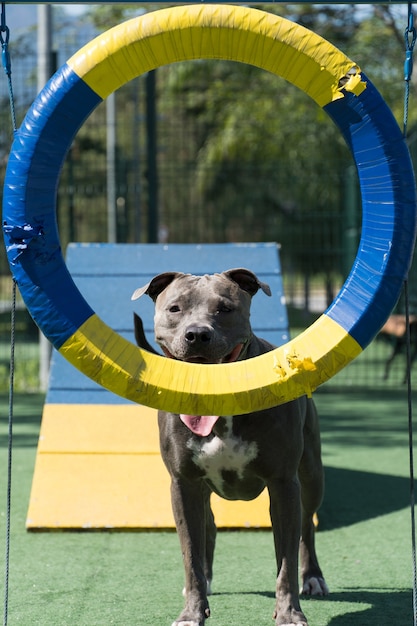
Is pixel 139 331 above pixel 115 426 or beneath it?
above

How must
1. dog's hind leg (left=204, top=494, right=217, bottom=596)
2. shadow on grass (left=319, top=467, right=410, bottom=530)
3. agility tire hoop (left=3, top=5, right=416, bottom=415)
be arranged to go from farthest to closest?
shadow on grass (left=319, top=467, right=410, bottom=530), dog's hind leg (left=204, top=494, right=217, bottom=596), agility tire hoop (left=3, top=5, right=416, bottom=415)

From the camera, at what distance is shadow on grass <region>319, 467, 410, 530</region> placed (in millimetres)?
6242

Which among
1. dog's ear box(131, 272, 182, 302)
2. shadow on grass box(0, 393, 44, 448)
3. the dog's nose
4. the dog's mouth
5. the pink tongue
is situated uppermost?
dog's ear box(131, 272, 182, 302)

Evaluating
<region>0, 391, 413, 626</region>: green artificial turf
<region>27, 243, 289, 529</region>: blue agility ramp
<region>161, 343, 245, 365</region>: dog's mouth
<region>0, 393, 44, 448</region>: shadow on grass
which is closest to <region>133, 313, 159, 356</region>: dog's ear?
<region>161, 343, 245, 365</region>: dog's mouth

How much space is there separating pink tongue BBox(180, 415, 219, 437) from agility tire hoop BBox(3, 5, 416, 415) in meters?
0.42

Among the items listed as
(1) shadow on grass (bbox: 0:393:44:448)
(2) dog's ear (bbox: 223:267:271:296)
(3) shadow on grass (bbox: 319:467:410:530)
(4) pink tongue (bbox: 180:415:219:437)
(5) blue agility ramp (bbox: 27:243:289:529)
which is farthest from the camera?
(1) shadow on grass (bbox: 0:393:44:448)

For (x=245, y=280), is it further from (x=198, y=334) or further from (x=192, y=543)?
(x=192, y=543)

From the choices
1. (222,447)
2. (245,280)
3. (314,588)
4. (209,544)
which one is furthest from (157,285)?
(314,588)

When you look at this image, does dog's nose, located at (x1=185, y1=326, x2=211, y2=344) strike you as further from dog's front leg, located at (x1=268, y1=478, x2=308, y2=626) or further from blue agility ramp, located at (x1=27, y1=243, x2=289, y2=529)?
blue agility ramp, located at (x1=27, y1=243, x2=289, y2=529)

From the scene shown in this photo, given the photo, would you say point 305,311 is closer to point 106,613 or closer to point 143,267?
point 143,267

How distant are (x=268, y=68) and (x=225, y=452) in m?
1.47

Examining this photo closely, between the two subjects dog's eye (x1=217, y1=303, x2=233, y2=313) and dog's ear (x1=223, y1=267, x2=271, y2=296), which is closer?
dog's eye (x1=217, y1=303, x2=233, y2=313)

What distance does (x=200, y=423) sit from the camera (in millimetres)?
4152

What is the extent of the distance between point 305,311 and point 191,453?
1061cm
